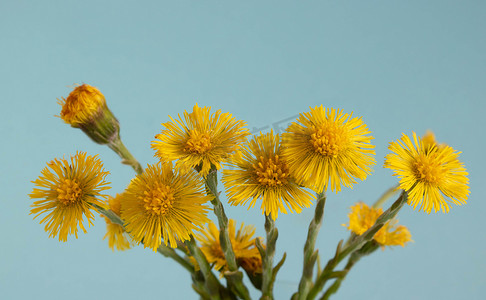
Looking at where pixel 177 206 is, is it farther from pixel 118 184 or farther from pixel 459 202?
pixel 118 184

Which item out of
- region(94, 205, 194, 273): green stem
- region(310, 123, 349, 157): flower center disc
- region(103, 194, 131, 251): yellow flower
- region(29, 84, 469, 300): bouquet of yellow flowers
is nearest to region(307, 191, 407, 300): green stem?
region(29, 84, 469, 300): bouquet of yellow flowers

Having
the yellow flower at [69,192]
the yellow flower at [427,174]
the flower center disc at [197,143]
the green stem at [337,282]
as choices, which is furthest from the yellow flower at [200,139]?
the green stem at [337,282]

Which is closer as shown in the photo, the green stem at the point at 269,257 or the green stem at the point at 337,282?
the green stem at the point at 269,257

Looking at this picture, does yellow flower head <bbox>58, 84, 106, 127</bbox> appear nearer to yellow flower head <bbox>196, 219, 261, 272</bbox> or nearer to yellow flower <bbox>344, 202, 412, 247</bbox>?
yellow flower head <bbox>196, 219, 261, 272</bbox>

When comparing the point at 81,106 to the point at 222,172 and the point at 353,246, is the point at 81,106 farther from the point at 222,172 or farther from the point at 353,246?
the point at 353,246

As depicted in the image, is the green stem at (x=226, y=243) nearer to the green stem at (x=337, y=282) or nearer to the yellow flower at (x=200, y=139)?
the yellow flower at (x=200, y=139)
